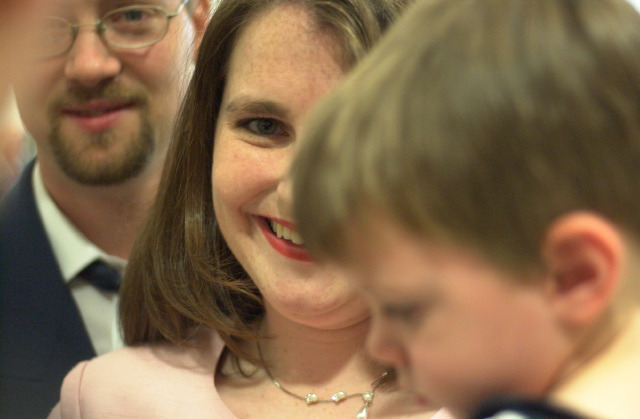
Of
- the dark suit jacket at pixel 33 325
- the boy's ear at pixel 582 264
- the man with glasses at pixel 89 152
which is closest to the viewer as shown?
the boy's ear at pixel 582 264

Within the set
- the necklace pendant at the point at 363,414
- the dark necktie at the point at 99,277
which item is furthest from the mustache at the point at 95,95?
the necklace pendant at the point at 363,414

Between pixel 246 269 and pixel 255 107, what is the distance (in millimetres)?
281

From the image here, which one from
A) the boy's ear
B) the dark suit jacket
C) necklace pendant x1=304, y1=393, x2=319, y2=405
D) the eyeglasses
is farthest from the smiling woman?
the eyeglasses

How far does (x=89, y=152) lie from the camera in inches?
90.0

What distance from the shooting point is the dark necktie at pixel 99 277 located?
2141 millimetres

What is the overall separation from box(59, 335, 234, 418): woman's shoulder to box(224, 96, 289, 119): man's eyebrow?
0.46 m

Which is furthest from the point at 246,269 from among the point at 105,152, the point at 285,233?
the point at 105,152

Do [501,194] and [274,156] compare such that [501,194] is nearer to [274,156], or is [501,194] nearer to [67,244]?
[274,156]

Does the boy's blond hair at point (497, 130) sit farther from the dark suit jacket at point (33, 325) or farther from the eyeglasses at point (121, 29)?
the eyeglasses at point (121, 29)

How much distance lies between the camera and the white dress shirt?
6.90ft

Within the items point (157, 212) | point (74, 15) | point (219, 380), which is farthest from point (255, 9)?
point (74, 15)

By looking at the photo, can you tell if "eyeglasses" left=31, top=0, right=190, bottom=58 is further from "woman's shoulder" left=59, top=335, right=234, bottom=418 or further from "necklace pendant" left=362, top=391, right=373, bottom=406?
"necklace pendant" left=362, top=391, right=373, bottom=406

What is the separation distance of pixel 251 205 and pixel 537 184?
0.75 metres

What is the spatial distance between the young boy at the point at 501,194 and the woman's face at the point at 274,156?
1.69ft
